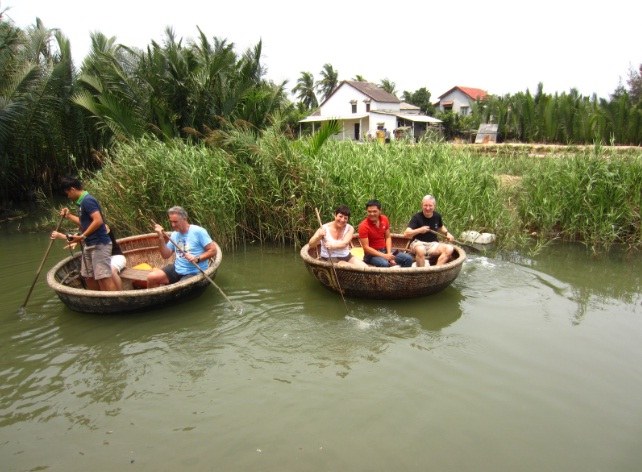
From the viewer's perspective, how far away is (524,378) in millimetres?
3883

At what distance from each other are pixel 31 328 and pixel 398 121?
3096 centimetres

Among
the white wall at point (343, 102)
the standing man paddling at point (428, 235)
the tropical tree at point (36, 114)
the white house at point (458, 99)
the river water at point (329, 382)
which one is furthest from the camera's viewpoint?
the white house at point (458, 99)

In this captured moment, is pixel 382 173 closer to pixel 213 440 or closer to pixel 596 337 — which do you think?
pixel 596 337

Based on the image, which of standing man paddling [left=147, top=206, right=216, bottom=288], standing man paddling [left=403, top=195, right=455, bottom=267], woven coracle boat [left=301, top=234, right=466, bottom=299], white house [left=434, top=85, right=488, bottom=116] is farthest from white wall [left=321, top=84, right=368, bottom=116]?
standing man paddling [left=147, top=206, right=216, bottom=288]

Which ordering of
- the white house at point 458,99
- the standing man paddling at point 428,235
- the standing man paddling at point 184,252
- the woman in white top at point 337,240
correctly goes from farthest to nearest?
the white house at point 458,99
the standing man paddling at point 428,235
the woman in white top at point 337,240
the standing man paddling at point 184,252

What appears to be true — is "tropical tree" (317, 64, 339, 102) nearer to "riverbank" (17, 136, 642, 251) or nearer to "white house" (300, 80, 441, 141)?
"white house" (300, 80, 441, 141)

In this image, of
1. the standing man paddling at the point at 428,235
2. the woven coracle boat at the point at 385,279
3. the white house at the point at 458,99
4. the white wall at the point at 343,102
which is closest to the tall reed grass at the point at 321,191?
the standing man paddling at the point at 428,235

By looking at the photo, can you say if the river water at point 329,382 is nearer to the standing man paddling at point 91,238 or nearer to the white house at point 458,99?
the standing man paddling at point 91,238

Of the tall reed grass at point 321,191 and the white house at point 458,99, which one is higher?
the white house at point 458,99

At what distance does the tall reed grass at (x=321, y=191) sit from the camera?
25.1 ft

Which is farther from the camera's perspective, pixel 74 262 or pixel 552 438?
pixel 74 262

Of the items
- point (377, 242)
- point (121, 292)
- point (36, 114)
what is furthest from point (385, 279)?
point (36, 114)

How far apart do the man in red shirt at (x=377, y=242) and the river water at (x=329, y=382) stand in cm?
57

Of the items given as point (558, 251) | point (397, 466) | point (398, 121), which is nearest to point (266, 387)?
point (397, 466)
